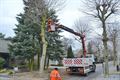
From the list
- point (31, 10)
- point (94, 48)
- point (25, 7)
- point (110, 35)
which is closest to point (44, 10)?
point (31, 10)

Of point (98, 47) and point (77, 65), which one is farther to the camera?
point (98, 47)

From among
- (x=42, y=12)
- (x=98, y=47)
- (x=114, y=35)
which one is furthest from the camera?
(x=98, y=47)

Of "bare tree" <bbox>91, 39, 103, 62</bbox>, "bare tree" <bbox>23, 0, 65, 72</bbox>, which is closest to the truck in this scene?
"bare tree" <bbox>23, 0, 65, 72</bbox>

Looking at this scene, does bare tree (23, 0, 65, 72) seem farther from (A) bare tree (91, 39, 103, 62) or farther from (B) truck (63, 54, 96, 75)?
(A) bare tree (91, 39, 103, 62)

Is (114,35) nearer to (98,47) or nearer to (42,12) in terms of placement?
(42,12)

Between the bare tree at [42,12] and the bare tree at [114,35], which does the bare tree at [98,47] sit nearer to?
the bare tree at [114,35]

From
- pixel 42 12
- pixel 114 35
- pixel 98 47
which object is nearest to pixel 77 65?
pixel 42 12

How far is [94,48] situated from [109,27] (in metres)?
44.0

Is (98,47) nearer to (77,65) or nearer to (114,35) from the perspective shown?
(114,35)

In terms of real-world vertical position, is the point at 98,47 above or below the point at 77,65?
above

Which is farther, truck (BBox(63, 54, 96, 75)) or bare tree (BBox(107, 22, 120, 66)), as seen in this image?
bare tree (BBox(107, 22, 120, 66))

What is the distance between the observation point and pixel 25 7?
1328 inches

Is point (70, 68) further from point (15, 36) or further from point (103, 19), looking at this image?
point (15, 36)

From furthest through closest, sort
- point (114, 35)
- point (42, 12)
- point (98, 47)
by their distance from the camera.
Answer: point (98, 47) < point (114, 35) < point (42, 12)
